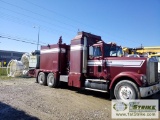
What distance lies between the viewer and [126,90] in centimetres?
964

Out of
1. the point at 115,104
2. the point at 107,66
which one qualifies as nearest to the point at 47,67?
the point at 107,66

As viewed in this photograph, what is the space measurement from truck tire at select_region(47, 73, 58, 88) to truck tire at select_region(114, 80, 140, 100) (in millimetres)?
Result: 5868

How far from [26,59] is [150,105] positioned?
56.7ft

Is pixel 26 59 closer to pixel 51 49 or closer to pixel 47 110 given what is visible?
pixel 51 49

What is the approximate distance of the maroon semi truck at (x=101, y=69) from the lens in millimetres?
9547

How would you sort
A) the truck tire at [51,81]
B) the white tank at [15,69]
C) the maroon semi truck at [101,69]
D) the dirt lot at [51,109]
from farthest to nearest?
the white tank at [15,69] < the truck tire at [51,81] < the maroon semi truck at [101,69] < the dirt lot at [51,109]

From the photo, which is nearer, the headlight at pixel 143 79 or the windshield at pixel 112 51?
the headlight at pixel 143 79

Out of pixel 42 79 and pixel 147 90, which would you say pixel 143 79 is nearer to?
pixel 147 90

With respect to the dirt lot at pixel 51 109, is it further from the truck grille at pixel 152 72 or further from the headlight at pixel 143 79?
the truck grille at pixel 152 72

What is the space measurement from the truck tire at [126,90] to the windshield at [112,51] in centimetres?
212

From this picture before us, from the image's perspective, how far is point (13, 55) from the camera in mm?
108188

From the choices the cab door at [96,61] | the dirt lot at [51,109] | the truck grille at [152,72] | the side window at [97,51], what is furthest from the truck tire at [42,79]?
the truck grille at [152,72]

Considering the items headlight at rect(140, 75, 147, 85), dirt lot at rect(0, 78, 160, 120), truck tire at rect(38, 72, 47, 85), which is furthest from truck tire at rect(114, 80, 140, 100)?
truck tire at rect(38, 72, 47, 85)

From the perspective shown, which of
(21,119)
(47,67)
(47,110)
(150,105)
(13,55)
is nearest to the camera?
(21,119)
